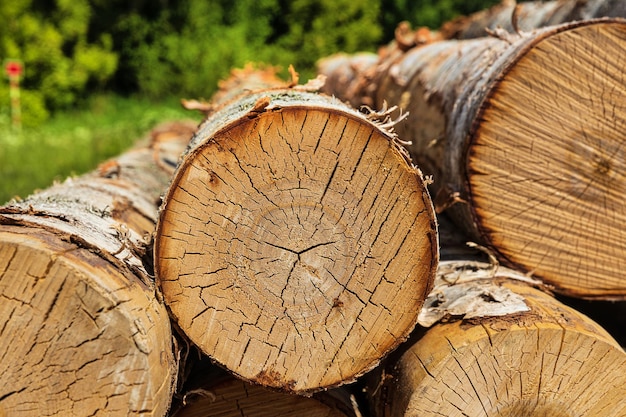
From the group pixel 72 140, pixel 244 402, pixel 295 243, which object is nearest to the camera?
pixel 295 243

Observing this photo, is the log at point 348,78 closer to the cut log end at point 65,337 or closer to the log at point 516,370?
the log at point 516,370

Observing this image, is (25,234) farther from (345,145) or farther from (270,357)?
(345,145)

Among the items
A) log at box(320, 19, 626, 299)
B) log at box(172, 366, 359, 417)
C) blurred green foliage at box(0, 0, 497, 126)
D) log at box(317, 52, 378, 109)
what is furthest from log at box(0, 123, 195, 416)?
blurred green foliage at box(0, 0, 497, 126)

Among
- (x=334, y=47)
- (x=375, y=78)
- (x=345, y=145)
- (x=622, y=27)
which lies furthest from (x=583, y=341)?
(x=334, y=47)

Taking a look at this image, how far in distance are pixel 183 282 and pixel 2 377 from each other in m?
0.54

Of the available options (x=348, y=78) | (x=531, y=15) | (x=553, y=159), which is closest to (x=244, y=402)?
(x=553, y=159)

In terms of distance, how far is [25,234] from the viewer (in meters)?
1.87

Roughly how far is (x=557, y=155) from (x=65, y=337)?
1.79 meters

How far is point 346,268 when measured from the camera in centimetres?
204

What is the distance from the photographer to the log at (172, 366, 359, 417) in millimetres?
2328

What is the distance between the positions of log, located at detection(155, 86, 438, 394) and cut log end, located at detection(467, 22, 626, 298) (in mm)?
608

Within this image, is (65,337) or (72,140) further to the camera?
(72,140)

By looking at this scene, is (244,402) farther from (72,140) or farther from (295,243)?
(72,140)

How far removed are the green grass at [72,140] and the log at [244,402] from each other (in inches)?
75.5
